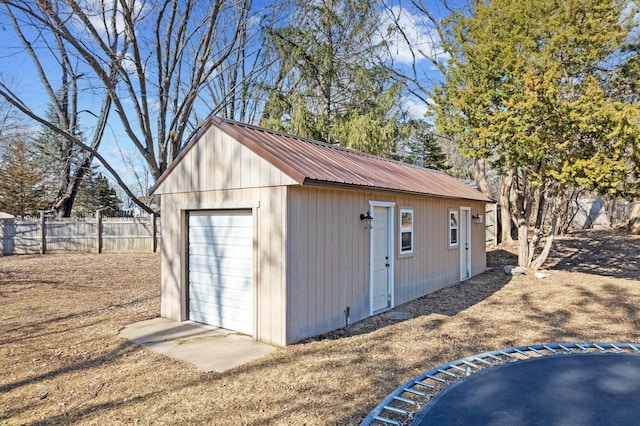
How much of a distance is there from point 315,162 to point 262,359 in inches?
111

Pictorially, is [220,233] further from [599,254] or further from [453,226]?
[599,254]

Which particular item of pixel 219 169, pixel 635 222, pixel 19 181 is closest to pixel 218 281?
pixel 219 169

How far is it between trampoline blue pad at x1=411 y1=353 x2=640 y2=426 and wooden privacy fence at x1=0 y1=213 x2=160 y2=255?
1451cm

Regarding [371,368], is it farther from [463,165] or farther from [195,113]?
[463,165]

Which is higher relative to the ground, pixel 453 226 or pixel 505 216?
pixel 505 216

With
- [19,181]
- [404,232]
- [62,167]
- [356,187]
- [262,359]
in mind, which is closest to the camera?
[262,359]

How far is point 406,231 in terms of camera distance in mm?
7680

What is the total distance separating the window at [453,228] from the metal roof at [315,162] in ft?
3.75

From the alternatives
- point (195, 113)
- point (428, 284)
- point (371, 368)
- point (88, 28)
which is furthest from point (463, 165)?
point (371, 368)

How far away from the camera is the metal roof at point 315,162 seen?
5.18 meters

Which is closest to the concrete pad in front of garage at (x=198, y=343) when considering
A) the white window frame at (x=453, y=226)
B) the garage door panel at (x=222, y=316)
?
the garage door panel at (x=222, y=316)

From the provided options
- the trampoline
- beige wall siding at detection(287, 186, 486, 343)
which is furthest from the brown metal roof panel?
the trampoline

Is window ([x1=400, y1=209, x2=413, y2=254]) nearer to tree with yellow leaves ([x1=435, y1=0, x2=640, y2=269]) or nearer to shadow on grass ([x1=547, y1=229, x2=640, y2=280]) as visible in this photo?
tree with yellow leaves ([x1=435, y1=0, x2=640, y2=269])

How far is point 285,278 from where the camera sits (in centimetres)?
507
